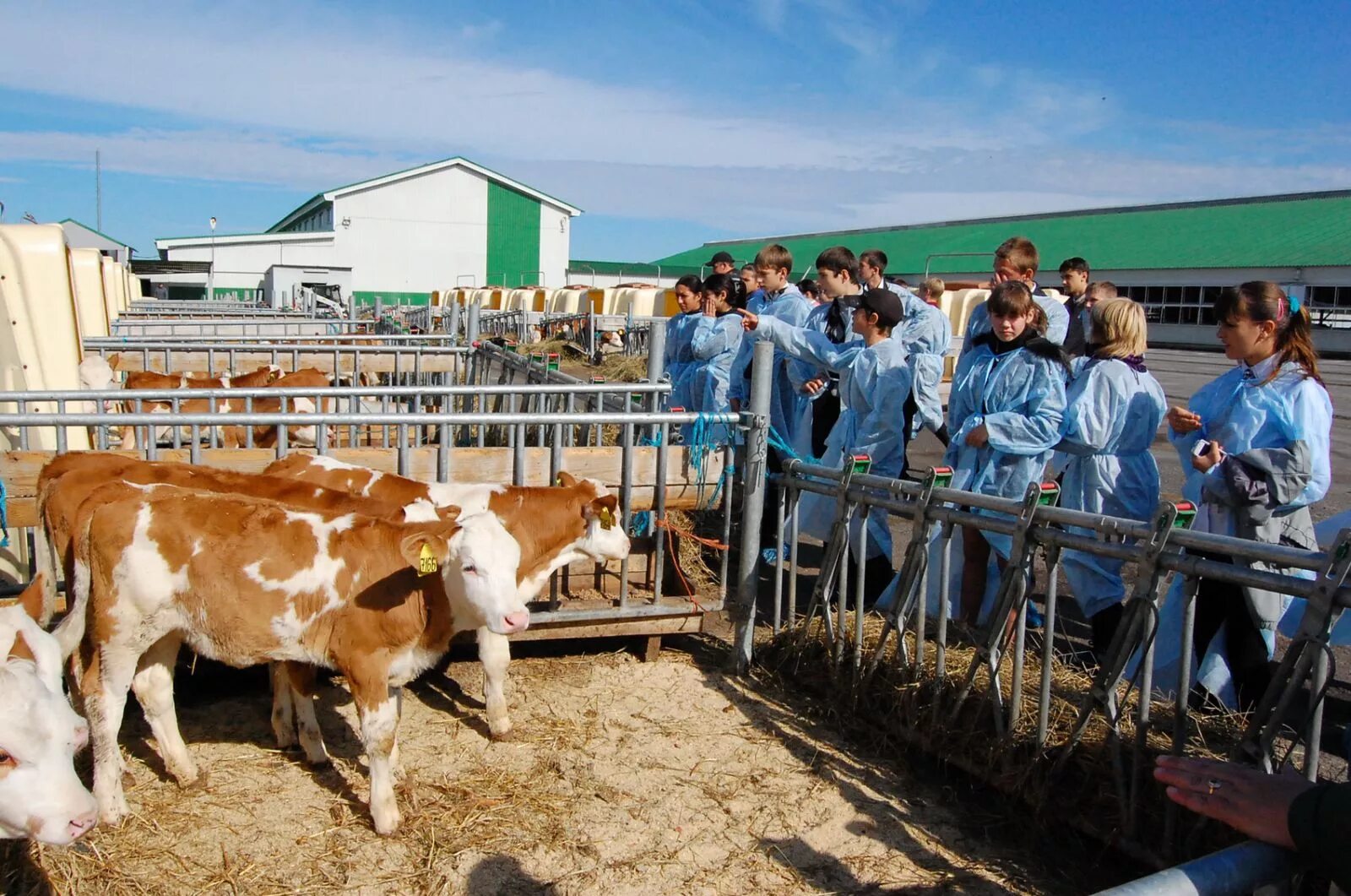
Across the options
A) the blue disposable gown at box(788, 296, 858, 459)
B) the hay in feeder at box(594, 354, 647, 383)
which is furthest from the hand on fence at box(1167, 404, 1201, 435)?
the hay in feeder at box(594, 354, 647, 383)

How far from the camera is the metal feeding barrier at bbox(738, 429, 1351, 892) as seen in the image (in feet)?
9.98

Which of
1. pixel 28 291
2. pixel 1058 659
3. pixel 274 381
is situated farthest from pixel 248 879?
pixel 274 381

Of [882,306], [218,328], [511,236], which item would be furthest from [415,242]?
[882,306]

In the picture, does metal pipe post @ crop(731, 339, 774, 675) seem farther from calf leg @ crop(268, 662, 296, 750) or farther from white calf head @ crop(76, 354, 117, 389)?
white calf head @ crop(76, 354, 117, 389)

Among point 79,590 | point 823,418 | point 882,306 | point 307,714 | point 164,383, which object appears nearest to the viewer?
point 79,590

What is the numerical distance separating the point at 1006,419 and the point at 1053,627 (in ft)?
5.10

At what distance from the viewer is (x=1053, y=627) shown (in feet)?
13.0

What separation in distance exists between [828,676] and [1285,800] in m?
3.48

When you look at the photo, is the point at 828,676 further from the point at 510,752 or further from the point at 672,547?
the point at 510,752

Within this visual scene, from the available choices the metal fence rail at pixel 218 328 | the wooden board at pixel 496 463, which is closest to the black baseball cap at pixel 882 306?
the wooden board at pixel 496 463

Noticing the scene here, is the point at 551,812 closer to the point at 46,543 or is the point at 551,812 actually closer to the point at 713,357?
the point at 46,543

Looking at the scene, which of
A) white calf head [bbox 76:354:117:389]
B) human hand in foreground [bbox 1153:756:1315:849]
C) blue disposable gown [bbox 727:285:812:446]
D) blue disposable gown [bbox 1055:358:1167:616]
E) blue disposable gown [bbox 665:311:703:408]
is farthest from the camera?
white calf head [bbox 76:354:117:389]

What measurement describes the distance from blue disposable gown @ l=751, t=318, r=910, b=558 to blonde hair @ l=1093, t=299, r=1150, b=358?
3.70ft

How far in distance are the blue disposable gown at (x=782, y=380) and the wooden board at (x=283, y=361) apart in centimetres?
355
